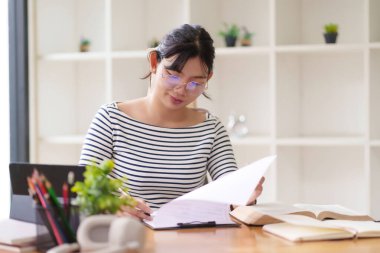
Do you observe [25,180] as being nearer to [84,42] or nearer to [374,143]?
[374,143]

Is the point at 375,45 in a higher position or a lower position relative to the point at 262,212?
higher

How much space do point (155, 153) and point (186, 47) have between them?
1.38ft

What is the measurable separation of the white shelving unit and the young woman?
125 cm

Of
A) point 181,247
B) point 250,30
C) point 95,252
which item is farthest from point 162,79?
point 250,30

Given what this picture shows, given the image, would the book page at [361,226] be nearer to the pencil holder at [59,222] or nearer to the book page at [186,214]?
the book page at [186,214]

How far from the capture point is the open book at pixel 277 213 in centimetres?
206

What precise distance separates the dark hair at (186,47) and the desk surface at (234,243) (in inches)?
25.0

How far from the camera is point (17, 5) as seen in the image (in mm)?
3994

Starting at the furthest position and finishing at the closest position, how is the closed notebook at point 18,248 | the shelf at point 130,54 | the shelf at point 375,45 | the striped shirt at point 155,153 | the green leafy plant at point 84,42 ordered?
1. the green leafy plant at point 84,42
2. the shelf at point 130,54
3. the shelf at point 375,45
4. the striped shirt at point 155,153
5. the closed notebook at point 18,248

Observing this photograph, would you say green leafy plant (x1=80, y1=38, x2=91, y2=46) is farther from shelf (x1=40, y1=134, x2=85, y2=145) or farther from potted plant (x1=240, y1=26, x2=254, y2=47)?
potted plant (x1=240, y1=26, x2=254, y2=47)

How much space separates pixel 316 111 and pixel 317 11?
1.93ft

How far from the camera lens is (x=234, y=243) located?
1812mm

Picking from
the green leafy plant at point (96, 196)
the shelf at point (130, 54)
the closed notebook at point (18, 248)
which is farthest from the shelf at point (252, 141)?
the green leafy plant at point (96, 196)

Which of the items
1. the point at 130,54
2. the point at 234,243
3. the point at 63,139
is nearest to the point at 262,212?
the point at 234,243
